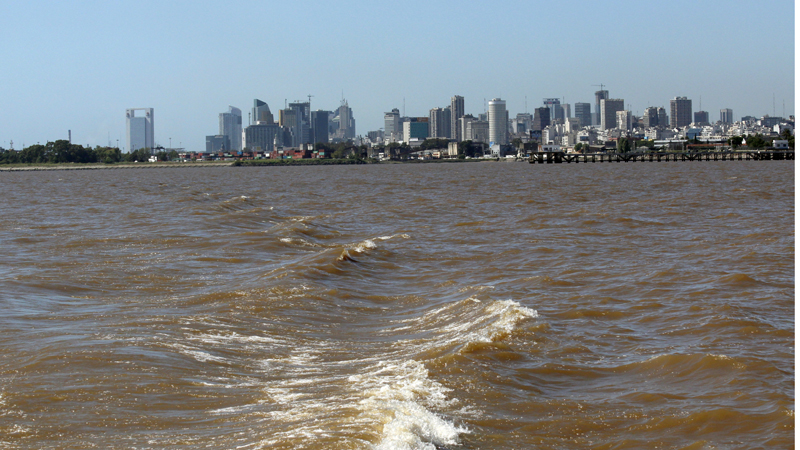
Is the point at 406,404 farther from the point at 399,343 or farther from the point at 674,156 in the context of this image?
the point at 674,156

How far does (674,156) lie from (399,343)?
150 m

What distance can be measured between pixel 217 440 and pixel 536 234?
1717 cm

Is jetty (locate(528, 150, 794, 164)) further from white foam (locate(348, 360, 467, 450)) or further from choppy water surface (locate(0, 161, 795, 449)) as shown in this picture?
white foam (locate(348, 360, 467, 450))

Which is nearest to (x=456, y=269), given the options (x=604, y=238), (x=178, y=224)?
(x=604, y=238)

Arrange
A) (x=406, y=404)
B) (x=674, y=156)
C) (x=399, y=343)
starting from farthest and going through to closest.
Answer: (x=674, y=156) < (x=399, y=343) < (x=406, y=404)

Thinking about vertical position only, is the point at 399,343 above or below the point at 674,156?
below

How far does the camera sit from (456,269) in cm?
1642

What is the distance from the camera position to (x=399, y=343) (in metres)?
9.90

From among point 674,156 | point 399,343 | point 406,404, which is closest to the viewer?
point 406,404

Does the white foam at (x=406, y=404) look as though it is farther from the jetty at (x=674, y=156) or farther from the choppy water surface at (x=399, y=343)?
the jetty at (x=674, y=156)

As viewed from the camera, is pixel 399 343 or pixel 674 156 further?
pixel 674 156

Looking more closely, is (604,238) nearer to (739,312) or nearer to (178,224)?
(739,312)

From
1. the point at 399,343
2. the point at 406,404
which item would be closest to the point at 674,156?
the point at 399,343

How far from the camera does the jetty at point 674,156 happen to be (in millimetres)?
138637
